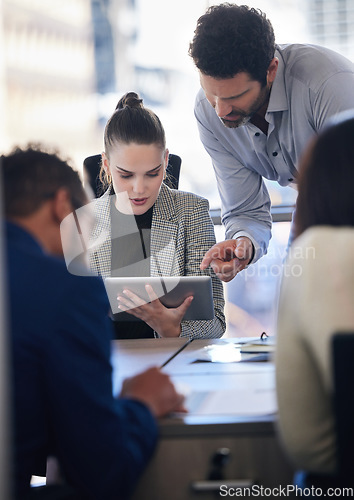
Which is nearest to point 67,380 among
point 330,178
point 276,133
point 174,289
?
point 330,178

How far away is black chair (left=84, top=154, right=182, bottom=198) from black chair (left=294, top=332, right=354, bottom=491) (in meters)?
1.74

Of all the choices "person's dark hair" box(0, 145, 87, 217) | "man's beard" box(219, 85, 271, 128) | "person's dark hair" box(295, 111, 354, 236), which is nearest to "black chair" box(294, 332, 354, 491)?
"person's dark hair" box(295, 111, 354, 236)

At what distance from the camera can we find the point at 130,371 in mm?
1551

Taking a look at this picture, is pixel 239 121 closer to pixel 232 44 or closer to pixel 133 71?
pixel 232 44

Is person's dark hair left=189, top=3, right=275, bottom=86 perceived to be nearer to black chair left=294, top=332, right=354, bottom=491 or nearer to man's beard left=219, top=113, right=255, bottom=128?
man's beard left=219, top=113, right=255, bottom=128

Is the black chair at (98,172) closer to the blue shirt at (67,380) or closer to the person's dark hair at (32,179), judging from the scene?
the person's dark hair at (32,179)

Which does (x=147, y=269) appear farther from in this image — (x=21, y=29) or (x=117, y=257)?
(x=21, y=29)

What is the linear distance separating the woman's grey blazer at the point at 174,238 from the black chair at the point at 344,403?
1.35 m

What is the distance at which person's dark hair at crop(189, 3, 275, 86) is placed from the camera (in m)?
1.99

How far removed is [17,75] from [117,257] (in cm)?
221

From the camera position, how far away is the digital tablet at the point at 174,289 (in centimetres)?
183

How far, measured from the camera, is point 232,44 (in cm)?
200

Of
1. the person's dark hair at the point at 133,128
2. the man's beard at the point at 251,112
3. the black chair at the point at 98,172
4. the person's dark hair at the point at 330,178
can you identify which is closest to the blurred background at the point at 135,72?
the black chair at the point at 98,172

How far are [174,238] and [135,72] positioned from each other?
6.44ft
